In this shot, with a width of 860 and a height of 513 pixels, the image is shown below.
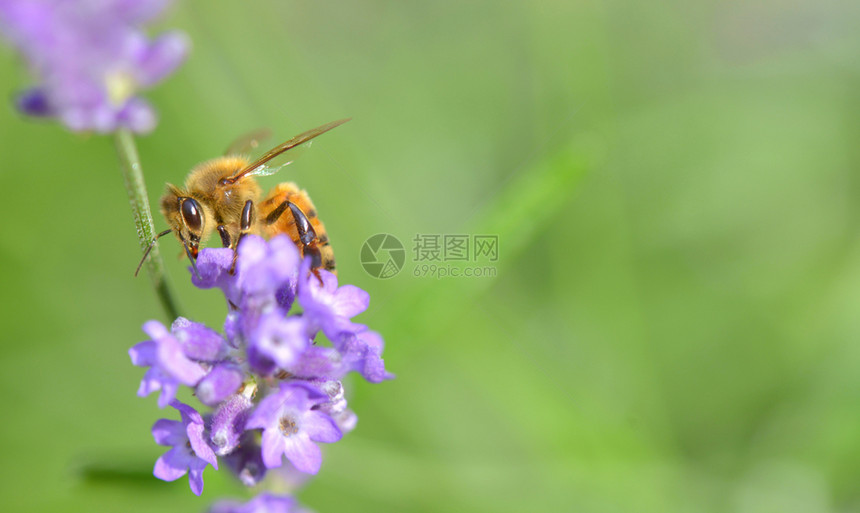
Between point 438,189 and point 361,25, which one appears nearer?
point 438,189

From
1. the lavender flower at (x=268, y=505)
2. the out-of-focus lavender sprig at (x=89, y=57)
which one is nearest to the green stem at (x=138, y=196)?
the out-of-focus lavender sprig at (x=89, y=57)

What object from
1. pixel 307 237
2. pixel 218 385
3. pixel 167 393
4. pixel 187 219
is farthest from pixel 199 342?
pixel 307 237

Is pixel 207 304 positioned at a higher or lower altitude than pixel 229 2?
lower

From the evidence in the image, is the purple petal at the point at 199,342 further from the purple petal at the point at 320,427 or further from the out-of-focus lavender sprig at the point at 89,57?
the out-of-focus lavender sprig at the point at 89,57

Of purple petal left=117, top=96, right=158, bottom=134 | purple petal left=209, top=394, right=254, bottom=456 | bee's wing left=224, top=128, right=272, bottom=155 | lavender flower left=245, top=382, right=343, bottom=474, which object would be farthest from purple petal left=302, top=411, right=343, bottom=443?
bee's wing left=224, top=128, right=272, bottom=155

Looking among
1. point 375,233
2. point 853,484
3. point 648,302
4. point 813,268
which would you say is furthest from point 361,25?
point 853,484

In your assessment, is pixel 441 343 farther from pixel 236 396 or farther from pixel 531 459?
pixel 236 396

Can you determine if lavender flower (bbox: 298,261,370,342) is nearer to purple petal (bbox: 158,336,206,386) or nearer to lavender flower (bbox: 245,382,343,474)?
lavender flower (bbox: 245,382,343,474)
